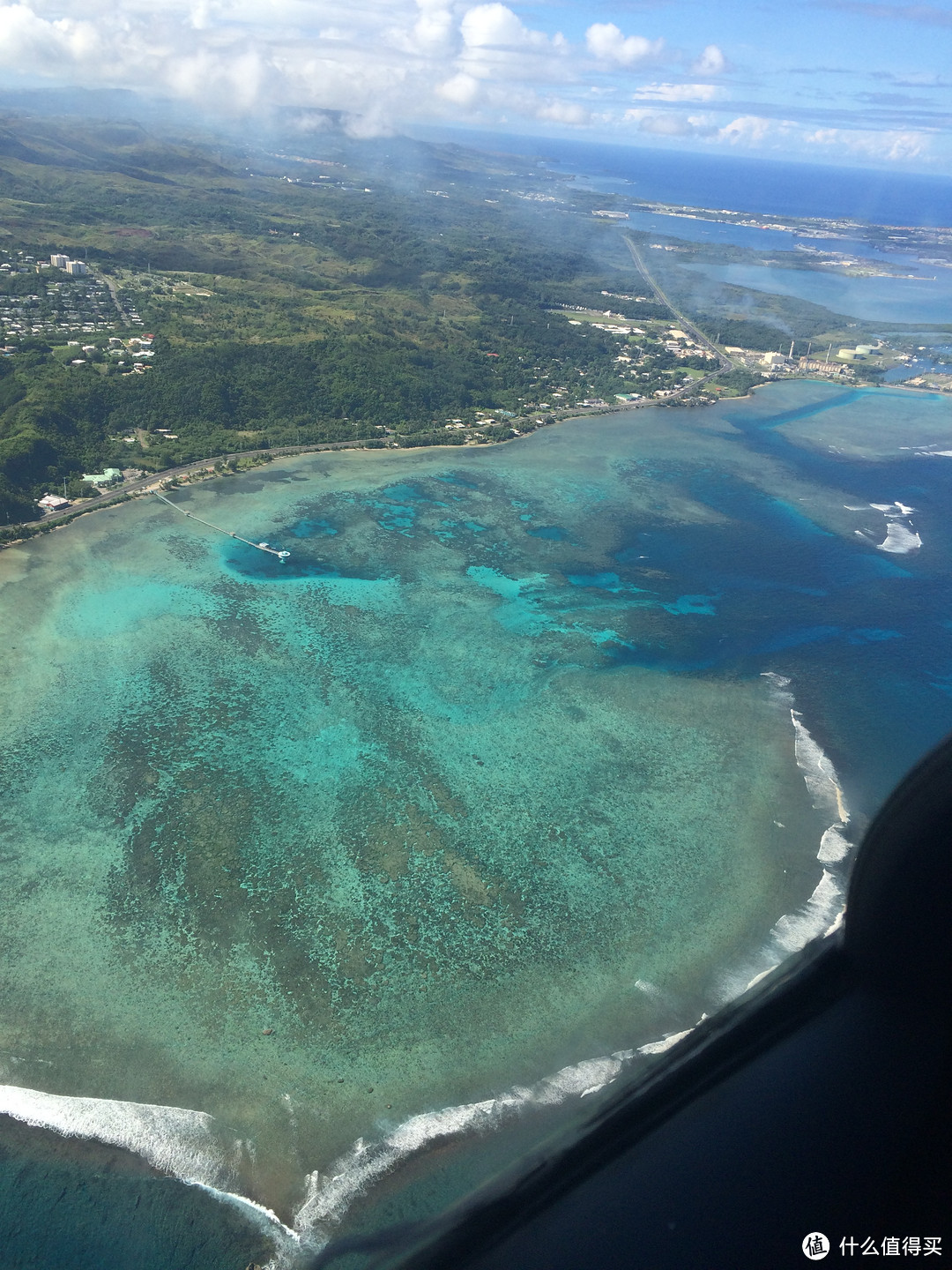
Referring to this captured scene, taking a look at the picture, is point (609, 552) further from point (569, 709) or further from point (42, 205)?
point (42, 205)

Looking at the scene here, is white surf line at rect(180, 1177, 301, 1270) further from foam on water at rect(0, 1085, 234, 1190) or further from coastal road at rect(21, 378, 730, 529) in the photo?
coastal road at rect(21, 378, 730, 529)

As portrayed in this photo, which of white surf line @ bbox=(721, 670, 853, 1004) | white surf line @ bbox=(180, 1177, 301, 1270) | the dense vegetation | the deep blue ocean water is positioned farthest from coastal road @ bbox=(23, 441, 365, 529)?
the deep blue ocean water

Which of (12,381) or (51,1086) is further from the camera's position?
(12,381)

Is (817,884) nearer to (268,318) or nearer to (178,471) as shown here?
(178,471)

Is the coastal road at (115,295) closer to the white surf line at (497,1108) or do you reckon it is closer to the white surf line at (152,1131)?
the white surf line at (152,1131)

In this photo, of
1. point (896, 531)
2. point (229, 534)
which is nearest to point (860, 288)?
point (896, 531)

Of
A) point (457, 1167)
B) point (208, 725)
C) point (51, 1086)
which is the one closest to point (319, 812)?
point (208, 725)
